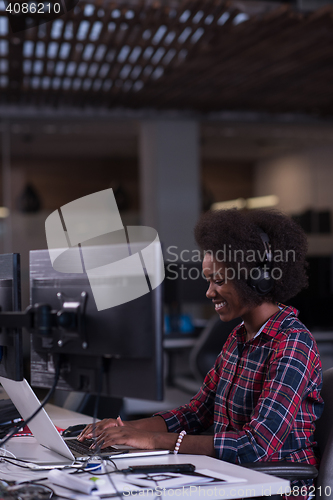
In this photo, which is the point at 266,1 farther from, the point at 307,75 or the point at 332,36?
the point at 307,75

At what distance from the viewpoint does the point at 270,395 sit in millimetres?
1701

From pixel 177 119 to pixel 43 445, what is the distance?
519 cm

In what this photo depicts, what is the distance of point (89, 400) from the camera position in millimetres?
2756

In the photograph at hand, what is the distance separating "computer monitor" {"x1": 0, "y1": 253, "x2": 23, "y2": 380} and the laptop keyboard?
1.10 feet

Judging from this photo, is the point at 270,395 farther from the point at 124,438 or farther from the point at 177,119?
the point at 177,119

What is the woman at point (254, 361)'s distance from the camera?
1697 mm

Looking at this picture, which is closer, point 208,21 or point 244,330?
point 244,330

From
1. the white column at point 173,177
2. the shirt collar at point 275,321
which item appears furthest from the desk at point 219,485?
the white column at point 173,177

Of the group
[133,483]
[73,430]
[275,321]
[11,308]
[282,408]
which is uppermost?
[11,308]

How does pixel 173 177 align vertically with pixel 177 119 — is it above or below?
below

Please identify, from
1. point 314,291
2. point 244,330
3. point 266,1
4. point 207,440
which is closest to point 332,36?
point 266,1

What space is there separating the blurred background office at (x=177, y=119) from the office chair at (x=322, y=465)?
2023 millimetres

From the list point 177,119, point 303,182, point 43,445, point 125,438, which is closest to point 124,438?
point 125,438

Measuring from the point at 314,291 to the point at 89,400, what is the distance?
3.58 metres
